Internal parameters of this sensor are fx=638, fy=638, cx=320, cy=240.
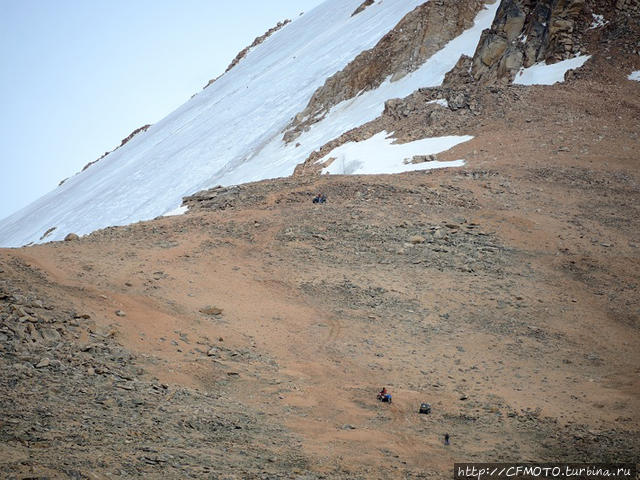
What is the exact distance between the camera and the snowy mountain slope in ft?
118

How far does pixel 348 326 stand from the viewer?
46.9 ft

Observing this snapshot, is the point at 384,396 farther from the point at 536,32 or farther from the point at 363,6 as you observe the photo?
the point at 363,6

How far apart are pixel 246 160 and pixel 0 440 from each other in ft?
103

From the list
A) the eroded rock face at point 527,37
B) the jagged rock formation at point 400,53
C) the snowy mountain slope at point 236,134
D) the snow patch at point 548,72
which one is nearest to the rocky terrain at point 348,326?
the snow patch at point 548,72

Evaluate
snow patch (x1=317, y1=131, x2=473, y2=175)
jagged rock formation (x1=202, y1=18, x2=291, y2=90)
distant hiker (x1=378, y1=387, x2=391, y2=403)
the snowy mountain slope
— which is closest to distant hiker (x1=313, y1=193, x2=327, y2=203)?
snow patch (x1=317, y1=131, x2=473, y2=175)

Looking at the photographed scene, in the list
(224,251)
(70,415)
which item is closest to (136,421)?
(70,415)

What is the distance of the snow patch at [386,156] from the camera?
80.8ft

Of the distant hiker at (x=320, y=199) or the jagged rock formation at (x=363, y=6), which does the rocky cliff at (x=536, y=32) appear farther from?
the jagged rock formation at (x=363, y=6)

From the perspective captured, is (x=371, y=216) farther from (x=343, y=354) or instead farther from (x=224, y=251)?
(x=343, y=354)

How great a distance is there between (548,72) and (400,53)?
1097 cm

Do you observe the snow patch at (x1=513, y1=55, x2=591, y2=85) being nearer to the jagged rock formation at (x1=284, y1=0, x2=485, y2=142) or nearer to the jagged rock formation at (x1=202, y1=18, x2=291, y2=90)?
the jagged rock formation at (x1=284, y1=0, x2=485, y2=142)

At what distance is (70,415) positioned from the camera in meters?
8.32

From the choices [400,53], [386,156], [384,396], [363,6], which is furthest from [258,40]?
[384,396]

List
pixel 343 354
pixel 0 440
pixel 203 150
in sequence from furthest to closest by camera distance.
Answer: pixel 203 150 → pixel 343 354 → pixel 0 440
